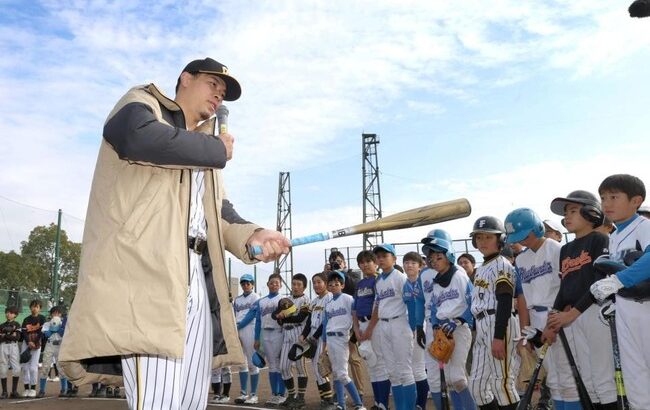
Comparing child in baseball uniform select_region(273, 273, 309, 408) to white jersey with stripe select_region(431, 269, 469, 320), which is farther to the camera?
child in baseball uniform select_region(273, 273, 309, 408)

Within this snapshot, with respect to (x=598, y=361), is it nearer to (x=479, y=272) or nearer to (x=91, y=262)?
(x=479, y=272)

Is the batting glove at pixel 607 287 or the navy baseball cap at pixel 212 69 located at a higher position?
the navy baseball cap at pixel 212 69

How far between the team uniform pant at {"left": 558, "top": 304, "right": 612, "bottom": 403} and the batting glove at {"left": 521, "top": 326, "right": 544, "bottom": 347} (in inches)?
9.1

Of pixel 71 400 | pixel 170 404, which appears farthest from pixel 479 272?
pixel 71 400

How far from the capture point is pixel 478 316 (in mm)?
5586

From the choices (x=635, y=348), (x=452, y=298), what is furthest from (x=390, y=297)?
(x=635, y=348)

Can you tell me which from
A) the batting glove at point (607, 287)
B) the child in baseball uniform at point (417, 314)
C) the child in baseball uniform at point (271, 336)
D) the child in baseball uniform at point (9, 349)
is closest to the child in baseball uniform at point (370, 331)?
the child in baseball uniform at point (417, 314)

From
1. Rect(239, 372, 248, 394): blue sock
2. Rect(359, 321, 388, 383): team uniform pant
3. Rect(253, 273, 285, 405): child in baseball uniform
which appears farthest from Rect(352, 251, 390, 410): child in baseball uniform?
Rect(239, 372, 248, 394): blue sock

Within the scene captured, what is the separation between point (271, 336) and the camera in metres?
10.4

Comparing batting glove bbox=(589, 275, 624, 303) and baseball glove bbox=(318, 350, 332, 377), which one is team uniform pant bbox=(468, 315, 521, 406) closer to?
batting glove bbox=(589, 275, 624, 303)

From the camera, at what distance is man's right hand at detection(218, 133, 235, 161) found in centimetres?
232

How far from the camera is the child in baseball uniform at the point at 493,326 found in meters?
5.06

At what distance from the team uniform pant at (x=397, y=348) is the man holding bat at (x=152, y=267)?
15.9ft

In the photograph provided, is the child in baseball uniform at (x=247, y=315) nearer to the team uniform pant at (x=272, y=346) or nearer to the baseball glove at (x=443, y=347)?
the team uniform pant at (x=272, y=346)
